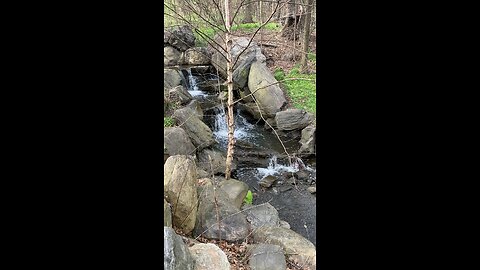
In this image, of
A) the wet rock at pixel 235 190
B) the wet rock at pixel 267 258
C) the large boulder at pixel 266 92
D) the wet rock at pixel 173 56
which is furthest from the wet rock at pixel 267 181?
the wet rock at pixel 173 56

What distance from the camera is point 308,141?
9227 mm

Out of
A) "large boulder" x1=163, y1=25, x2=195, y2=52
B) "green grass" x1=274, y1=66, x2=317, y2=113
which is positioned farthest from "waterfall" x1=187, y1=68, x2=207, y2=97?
"green grass" x1=274, y1=66, x2=317, y2=113

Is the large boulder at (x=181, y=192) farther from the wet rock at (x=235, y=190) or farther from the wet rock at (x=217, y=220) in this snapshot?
the wet rock at (x=235, y=190)

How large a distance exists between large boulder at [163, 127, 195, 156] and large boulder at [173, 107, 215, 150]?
17.1 inches

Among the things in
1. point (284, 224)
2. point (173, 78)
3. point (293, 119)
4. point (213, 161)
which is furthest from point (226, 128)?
point (284, 224)

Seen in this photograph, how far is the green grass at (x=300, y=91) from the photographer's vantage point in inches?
457

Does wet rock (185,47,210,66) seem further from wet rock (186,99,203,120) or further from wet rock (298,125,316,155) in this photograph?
wet rock (298,125,316,155)

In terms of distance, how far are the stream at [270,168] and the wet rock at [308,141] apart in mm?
208

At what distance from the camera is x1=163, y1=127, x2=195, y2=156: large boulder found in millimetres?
8077

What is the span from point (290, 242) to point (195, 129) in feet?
15.3
